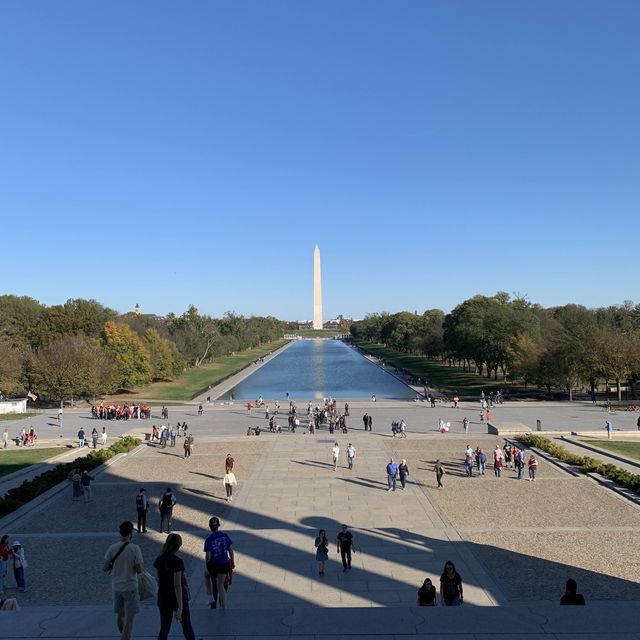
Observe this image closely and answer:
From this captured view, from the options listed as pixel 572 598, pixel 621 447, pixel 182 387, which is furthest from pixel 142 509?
pixel 182 387

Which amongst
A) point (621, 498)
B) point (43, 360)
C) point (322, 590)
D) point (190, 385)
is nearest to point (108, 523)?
point (322, 590)

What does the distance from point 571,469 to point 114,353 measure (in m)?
49.8

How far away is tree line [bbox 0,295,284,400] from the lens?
177 feet

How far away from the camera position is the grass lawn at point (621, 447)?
28703mm

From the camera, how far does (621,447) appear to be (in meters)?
30.5

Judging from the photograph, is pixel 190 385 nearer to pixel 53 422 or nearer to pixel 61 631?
pixel 53 422

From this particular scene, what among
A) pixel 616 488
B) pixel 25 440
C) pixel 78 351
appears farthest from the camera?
pixel 78 351

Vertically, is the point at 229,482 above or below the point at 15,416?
above

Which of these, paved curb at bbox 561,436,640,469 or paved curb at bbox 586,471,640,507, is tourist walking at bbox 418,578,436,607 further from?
paved curb at bbox 561,436,640,469

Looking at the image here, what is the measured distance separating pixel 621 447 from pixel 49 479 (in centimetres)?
2649

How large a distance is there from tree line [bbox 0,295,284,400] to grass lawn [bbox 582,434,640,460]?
136ft

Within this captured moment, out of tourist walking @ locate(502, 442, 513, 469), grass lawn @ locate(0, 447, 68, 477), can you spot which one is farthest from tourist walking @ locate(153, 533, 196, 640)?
grass lawn @ locate(0, 447, 68, 477)

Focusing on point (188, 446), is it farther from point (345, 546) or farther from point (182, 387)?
point (182, 387)

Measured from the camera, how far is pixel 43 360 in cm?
5469
